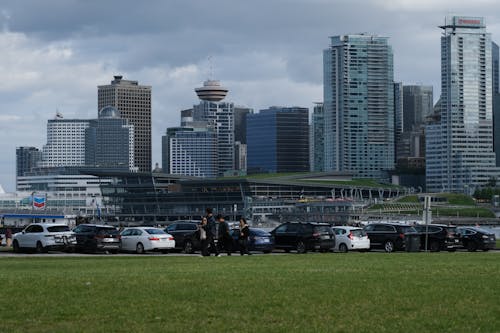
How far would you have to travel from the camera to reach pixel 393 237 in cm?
6250

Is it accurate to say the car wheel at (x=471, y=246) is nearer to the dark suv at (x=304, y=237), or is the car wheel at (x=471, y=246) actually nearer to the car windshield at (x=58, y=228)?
the dark suv at (x=304, y=237)

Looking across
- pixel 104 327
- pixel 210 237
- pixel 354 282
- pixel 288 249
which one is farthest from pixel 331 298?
pixel 288 249

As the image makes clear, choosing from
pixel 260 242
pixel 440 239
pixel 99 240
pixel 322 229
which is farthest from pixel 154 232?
pixel 440 239

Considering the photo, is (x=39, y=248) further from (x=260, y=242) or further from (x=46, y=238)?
(x=260, y=242)

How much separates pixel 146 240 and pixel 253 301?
119ft

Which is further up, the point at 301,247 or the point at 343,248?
the point at 301,247

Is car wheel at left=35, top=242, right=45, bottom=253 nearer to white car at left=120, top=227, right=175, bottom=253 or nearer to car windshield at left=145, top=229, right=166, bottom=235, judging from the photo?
white car at left=120, top=227, right=175, bottom=253

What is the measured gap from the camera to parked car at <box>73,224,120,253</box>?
2307 inches

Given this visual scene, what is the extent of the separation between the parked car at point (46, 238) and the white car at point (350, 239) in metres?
14.4

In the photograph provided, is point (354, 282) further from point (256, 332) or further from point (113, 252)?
point (113, 252)

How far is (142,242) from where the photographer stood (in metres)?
59.3

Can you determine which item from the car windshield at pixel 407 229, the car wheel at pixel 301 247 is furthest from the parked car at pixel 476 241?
the car wheel at pixel 301 247

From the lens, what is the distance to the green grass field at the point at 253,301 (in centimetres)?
2019

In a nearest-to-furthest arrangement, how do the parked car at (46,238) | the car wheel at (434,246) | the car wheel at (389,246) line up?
the parked car at (46,238), the car wheel at (389,246), the car wheel at (434,246)
